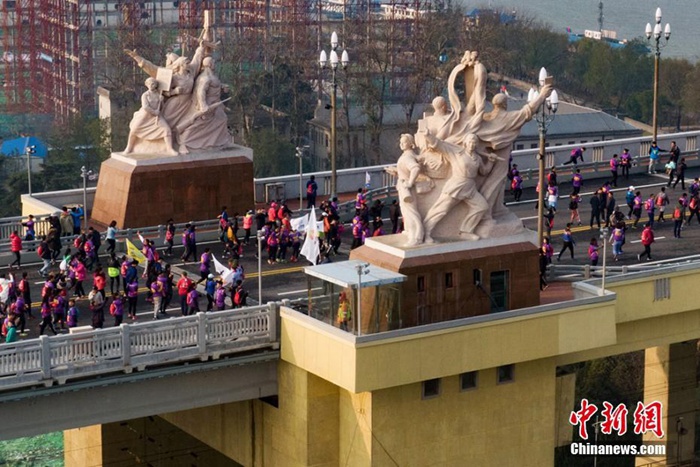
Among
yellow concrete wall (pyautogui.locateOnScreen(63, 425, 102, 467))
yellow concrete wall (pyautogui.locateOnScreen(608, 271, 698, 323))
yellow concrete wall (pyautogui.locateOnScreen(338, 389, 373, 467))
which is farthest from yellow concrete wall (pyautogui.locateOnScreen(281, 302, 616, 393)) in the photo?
yellow concrete wall (pyautogui.locateOnScreen(63, 425, 102, 467))

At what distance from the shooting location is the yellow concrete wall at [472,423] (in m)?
46.7

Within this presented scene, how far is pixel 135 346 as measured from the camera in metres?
45.4

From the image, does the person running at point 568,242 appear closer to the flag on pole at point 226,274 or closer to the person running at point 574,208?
the person running at point 574,208

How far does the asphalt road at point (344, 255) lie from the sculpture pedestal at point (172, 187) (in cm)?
178

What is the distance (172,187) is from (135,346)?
1490cm

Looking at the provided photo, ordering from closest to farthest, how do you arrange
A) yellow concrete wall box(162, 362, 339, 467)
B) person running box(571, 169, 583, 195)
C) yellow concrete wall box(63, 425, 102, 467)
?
yellow concrete wall box(162, 362, 339, 467) < yellow concrete wall box(63, 425, 102, 467) < person running box(571, 169, 583, 195)

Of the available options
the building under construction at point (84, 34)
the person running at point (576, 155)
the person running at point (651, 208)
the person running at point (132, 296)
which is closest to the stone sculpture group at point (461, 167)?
the person running at point (132, 296)

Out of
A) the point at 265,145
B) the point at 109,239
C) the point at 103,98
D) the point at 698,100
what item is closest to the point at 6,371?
the point at 109,239

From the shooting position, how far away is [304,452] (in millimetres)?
47281

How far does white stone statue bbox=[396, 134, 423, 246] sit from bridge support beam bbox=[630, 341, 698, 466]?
55.1 ft

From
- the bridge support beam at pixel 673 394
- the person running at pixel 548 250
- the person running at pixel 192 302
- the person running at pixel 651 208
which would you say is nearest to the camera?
the person running at pixel 192 302

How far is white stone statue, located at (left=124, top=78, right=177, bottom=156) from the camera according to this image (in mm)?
59031

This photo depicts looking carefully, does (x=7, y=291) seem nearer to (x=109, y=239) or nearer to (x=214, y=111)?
(x=109, y=239)

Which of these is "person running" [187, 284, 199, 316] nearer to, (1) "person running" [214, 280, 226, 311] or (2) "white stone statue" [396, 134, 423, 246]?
(1) "person running" [214, 280, 226, 311]
